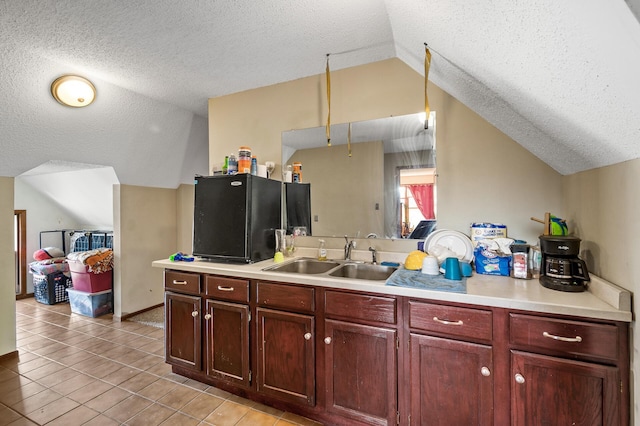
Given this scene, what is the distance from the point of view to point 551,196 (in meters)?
1.80

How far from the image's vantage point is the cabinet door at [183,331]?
2086 mm

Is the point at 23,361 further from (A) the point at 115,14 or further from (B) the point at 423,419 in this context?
(B) the point at 423,419

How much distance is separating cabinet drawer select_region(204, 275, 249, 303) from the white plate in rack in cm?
127

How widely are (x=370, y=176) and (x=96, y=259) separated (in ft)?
11.5

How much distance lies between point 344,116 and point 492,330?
70.7 inches

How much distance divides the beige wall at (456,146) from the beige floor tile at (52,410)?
263 centimetres

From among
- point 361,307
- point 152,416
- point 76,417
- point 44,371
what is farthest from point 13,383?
point 361,307

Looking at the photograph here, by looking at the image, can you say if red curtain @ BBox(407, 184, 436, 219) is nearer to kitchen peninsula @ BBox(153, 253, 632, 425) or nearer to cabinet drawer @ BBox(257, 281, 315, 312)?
kitchen peninsula @ BBox(153, 253, 632, 425)

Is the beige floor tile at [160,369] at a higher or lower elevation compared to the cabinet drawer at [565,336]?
lower

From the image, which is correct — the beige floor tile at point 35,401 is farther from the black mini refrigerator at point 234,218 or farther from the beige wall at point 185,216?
the beige wall at point 185,216

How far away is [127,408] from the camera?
1926 mm

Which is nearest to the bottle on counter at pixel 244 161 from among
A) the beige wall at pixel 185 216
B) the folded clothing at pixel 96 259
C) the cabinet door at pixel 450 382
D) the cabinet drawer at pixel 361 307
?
the cabinet drawer at pixel 361 307

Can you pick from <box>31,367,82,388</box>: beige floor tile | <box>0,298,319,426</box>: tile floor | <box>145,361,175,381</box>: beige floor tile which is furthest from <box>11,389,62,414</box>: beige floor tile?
<box>145,361,175,381</box>: beige floor tile

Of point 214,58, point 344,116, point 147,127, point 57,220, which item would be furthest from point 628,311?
point 57,220
